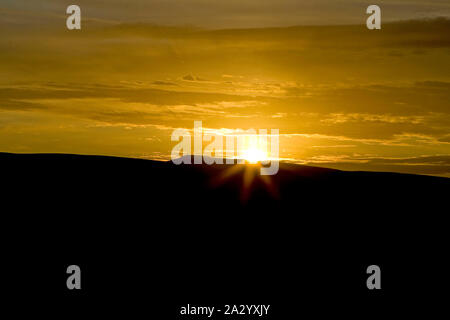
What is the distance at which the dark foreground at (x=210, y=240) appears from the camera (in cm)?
1994

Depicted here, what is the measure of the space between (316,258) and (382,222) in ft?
18.6

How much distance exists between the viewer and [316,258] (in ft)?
77.0

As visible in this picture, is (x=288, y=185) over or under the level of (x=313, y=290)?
over

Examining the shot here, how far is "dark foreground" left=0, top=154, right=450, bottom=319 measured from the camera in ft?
65.4

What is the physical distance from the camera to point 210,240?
24.2m

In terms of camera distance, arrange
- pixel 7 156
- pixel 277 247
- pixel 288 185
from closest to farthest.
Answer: pixel 277 247
pixel 288 185
pixel 7 156

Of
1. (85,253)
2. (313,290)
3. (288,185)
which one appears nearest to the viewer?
(313,290)

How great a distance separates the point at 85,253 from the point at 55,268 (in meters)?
1.44

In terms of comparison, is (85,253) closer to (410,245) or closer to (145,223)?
(145,223)

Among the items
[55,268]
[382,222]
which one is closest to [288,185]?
[382,222]
